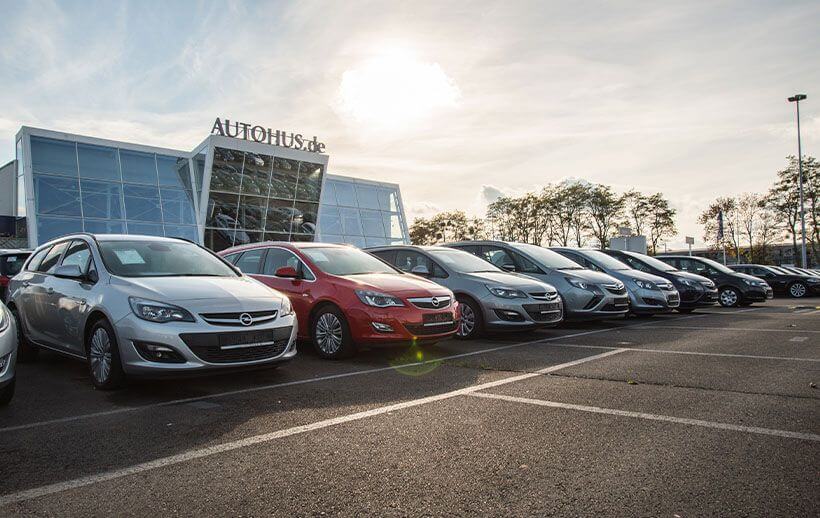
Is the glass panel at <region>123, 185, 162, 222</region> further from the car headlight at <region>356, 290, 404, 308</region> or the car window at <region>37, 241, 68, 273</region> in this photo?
the car headlight at <region>356, 290, 404, 308</region>

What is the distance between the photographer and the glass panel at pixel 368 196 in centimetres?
3875

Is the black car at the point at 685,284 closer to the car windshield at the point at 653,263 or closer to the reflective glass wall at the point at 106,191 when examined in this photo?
the car windshield at the point at 653,263

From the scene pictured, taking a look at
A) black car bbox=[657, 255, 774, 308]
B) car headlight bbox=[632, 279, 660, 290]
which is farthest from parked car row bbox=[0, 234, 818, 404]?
black car bbox=[657, 255, 774, 308]

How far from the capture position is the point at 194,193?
30.5m

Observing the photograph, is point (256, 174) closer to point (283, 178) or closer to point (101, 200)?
point (283, 178)

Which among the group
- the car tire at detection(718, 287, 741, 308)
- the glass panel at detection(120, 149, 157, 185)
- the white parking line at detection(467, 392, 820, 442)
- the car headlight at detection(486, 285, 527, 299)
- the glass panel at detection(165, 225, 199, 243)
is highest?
the glass panel at detection(120, 149, 157, 185)

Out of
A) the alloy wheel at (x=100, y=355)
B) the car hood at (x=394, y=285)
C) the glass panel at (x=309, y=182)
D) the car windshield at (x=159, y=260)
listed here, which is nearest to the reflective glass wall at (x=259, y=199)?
the glass panel at (x=309, y=182)

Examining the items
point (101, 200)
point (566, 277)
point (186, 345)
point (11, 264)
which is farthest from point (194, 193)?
point (186, 345)

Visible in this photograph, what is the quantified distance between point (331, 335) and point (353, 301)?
1.93ft

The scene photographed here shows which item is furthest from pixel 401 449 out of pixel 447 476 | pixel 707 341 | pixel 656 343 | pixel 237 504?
pixel 707 341

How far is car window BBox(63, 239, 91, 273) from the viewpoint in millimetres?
6770

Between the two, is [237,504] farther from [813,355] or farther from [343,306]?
[813,355]

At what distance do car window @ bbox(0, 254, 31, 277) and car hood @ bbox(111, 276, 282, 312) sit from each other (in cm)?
658

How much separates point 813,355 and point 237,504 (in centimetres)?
763
